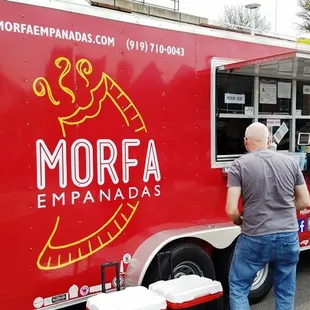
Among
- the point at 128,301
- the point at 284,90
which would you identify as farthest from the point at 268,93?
the point at 128,301

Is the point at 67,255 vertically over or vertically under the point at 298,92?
under

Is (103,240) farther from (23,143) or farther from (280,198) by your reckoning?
(280,198)

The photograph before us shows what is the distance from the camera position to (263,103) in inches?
203

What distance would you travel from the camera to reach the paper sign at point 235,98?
478 centimetres

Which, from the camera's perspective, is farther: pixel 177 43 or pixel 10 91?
pixel 177 43

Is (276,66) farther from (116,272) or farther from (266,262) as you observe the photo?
(116,272)


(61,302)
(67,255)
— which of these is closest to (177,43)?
(67,255)

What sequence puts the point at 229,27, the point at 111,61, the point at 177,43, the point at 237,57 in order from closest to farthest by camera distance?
the point at 111,61 < the point at 177,43 < the point at 237,57 < the point at 229,27

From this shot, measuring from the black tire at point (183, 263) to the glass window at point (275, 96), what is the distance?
180cm

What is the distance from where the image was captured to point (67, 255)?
3.64 metres

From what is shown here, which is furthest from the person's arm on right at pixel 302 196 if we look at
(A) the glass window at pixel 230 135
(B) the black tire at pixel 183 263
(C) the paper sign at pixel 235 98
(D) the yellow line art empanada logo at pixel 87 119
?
(C) the paper sign at pixel 235 98

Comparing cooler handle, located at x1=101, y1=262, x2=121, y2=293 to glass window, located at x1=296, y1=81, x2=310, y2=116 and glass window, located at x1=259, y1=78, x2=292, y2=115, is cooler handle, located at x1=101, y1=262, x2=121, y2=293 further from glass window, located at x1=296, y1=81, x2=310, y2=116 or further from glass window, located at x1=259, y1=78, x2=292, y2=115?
glass window, located at x1=296, y1=81, x2=310, y2=116

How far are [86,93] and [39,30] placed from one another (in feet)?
1.98

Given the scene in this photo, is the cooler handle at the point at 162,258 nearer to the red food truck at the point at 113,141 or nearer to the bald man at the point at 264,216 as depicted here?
the red food truck at the point at 113,141
